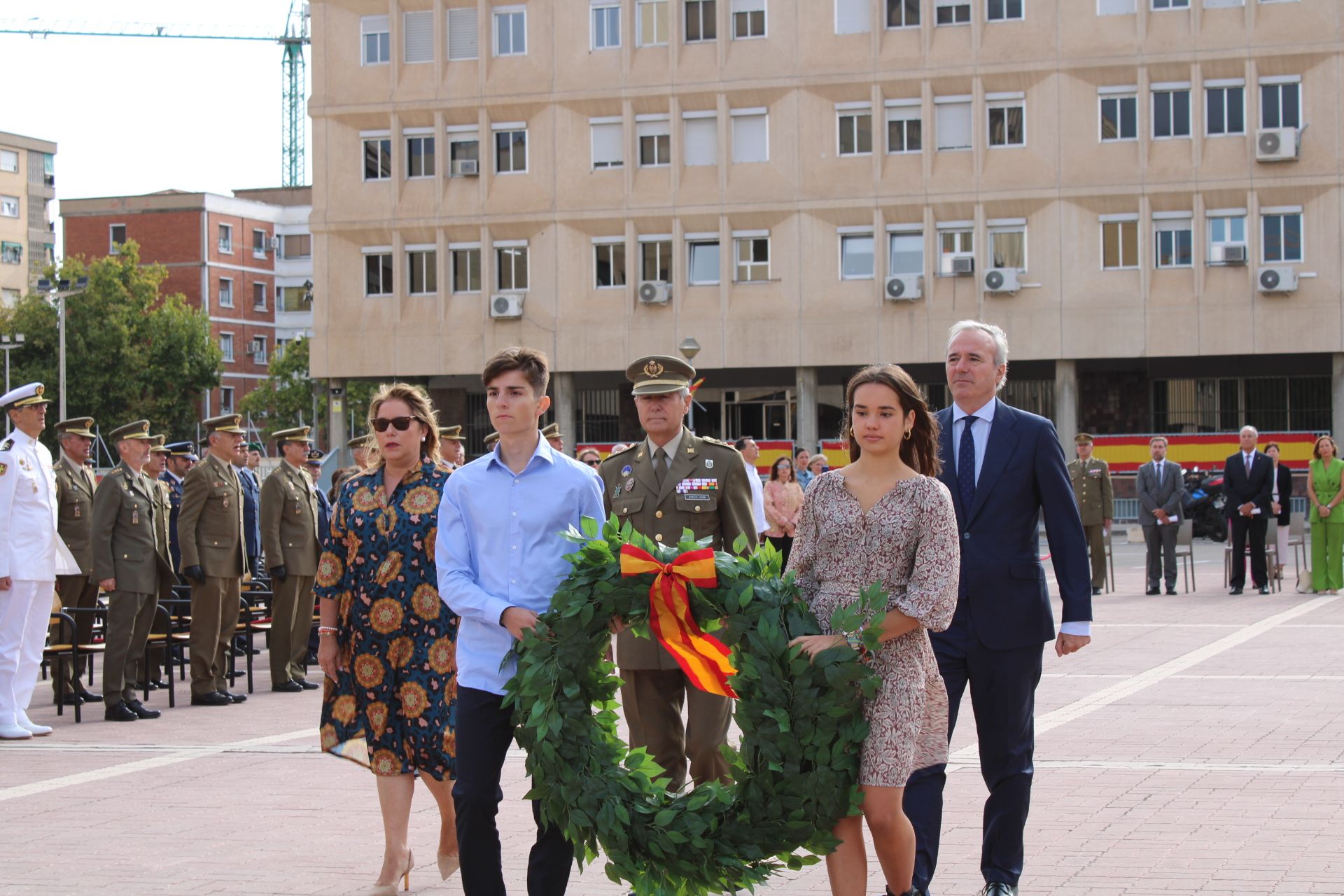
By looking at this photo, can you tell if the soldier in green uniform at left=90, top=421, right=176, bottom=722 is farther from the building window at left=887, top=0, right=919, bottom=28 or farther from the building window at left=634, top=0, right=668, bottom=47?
the building window at left=634, top=0, right=668, bottom=47

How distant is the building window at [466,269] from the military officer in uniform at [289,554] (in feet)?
106

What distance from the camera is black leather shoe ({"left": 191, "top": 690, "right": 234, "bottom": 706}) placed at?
13.9 metres

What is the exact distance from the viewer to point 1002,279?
43.3 m

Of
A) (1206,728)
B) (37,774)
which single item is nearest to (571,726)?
(37,774)

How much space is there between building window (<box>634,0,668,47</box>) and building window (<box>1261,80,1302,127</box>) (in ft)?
51.5

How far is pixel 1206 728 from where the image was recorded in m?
11.0

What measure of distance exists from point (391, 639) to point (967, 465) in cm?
257

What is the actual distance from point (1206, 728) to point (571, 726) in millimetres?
6683

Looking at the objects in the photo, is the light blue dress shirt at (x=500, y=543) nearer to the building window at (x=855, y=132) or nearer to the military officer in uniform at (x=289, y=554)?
Result: the military officer in uniform at (x=289, y=554)

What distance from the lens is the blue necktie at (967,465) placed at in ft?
21.9

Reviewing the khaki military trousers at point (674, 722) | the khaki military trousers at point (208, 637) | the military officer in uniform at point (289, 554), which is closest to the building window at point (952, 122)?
the military officer in uniform at point (289, 554)

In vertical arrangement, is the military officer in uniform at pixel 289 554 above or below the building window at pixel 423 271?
below

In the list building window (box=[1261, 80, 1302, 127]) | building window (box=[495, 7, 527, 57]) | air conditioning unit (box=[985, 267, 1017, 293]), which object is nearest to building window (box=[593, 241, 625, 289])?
building window (box=[495, 7, 527, 57])

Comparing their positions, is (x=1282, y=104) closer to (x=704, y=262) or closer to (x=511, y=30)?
(x=704, y=262)
